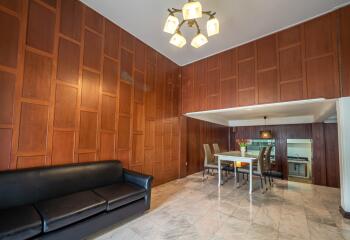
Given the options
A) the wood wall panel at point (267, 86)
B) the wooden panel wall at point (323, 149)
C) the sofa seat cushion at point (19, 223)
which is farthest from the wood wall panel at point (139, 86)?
the wooden panel wall at point (323, 149)

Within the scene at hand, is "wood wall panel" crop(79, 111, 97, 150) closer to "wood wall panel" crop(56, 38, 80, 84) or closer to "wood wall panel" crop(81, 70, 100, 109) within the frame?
"wood wall panel" crop(81, 70, 100, 109)

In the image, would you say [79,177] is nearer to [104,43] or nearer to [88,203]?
[88,203]

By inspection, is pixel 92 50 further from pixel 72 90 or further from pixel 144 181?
pixel 144 181

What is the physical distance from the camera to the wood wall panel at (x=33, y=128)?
2.22 metres

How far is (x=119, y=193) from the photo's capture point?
2383 millimetres

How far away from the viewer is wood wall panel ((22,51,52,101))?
7.45 ft

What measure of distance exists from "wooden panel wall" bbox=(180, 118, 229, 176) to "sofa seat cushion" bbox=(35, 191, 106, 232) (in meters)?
3.23

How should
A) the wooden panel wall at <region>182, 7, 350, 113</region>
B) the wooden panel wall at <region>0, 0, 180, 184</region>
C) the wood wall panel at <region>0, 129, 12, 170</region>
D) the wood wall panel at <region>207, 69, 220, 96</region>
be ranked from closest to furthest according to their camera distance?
the wood wall panel at <region>0, 129, 12, 170</region> → the wooden panel wall at <region>0, 0, 180, 184</region> → the wooden panel wall at <region>182, 7, 350, 113</region> → the wood wall panel at <region>207, 69, 220, 96</region>

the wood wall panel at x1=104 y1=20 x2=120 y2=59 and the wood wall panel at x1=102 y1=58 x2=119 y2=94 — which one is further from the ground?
the wood wall panel at x1=104 y1=20 x2=120 y2=59

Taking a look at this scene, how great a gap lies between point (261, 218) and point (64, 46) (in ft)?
13.8

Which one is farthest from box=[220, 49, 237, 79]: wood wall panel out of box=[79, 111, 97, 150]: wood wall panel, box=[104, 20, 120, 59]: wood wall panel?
box=[79, 111, 97, 150]: wood wall panel

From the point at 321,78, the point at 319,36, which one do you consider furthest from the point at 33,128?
the point at 319,36

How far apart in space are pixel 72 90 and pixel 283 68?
4.12 metres

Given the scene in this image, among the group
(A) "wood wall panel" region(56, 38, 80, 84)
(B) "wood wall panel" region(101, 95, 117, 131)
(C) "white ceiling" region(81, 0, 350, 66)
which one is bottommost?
(B) "wood wall panel" region(101, 95, 117, 131)
